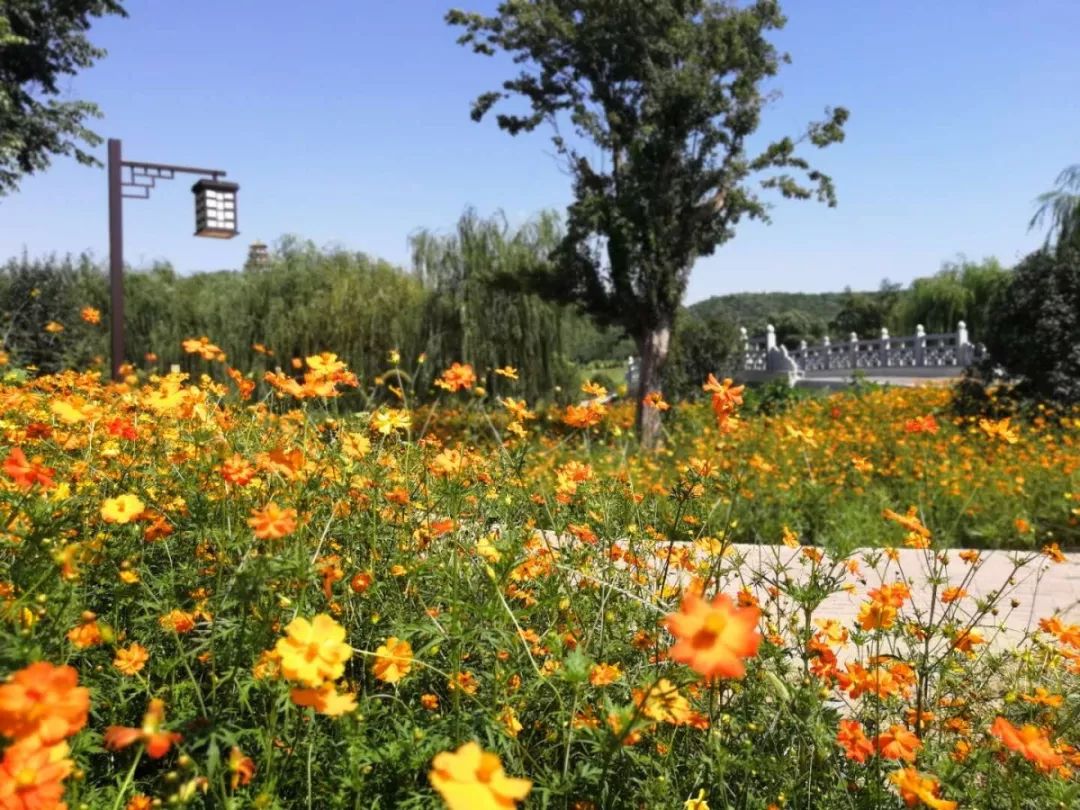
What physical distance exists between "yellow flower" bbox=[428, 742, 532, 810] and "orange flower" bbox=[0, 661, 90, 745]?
0.39m

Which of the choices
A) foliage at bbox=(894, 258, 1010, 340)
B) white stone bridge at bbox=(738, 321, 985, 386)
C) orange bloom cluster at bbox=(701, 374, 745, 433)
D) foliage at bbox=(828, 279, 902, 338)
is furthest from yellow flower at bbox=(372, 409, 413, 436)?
foliage at bbox=(828, 279, 902, 338)

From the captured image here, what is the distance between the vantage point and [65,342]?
11.4m

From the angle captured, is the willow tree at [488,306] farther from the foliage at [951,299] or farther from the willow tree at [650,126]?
the foliage at [951,299]

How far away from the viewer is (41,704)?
0.81 meters

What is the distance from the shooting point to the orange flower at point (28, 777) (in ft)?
2.67

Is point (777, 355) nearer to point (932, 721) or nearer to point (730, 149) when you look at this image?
point (730, 149)

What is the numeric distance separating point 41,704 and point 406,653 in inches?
22.5

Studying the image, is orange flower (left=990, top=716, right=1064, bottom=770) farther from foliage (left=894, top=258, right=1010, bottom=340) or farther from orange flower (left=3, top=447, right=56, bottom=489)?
foliage (left=894, top=258, right=1010, bottom=340)

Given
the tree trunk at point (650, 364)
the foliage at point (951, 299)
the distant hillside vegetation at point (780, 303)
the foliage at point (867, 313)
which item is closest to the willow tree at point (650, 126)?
the tree trunk at point (650, 364)

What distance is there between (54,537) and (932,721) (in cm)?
170

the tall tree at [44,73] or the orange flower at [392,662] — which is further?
the tall tree at [44,73]

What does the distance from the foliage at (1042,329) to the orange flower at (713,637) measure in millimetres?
9380

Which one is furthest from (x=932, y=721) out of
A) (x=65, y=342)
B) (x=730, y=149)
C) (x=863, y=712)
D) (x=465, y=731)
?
(x=65, y=342)

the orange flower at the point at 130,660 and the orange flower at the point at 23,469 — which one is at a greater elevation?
the orange flower at the point at 23,469
